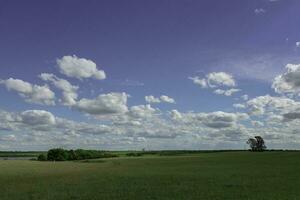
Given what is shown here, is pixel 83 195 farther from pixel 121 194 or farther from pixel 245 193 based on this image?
pixel 245 193

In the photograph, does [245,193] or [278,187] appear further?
[278,187]

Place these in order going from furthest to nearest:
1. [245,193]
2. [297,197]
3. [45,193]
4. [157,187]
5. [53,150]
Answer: [53,150], [157,187], [45,193], [245,193], [297,197]

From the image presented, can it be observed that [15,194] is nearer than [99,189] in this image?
Yes

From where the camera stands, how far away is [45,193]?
3728cm

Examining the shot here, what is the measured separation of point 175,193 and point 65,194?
8082 millimetres

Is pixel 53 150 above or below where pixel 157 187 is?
above

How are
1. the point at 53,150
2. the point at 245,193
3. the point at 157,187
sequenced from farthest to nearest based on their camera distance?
the point at 53,150
the point at 157,187
the point at 245,193

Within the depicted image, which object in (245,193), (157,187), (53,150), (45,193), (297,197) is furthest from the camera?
(53,150)

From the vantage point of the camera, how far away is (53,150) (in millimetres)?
194000

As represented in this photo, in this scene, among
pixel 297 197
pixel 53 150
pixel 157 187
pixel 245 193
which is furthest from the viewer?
pixel 53 150

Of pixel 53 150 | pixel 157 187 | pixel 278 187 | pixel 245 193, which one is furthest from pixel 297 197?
pixel 53 150

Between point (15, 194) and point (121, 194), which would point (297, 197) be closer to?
point (121, 194)

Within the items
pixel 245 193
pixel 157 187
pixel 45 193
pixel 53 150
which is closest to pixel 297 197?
pixel 245 193

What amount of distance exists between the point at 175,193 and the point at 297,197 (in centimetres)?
865
